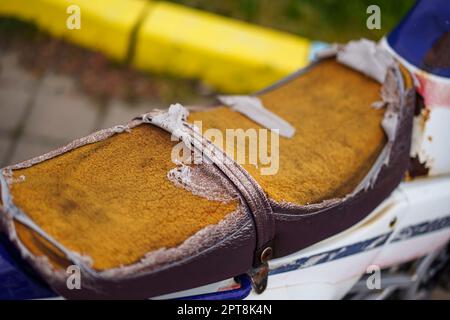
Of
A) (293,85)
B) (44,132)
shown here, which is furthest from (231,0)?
(293,85)

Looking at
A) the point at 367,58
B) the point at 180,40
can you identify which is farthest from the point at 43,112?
the point at 367,58

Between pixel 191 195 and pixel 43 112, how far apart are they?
207 centimetres

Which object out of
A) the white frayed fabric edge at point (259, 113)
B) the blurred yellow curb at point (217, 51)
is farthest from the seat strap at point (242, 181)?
the blurred yellow curb at point (217, 51)

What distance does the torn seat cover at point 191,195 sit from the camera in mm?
1178

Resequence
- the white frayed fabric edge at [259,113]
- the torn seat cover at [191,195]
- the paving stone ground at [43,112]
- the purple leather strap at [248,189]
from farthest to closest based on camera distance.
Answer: the paving stone ground at [43,112] → the white frayed fabric edge at [259,113] → the purple leather strap at [248,189] → the torn seat cover at [191,195]

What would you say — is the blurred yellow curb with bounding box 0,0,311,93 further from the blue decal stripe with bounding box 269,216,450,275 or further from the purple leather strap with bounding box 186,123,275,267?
the purple leather strap with bounding box 186,123,275,267

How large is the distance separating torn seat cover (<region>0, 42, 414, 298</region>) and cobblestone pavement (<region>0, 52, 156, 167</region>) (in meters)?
1.56

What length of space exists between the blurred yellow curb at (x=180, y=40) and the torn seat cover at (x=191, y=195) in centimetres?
159

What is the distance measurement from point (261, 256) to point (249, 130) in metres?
0.39

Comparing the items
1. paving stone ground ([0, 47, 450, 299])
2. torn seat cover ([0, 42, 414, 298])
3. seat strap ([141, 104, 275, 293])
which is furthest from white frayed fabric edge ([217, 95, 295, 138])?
paving stone ground ([0, 47, 450, 299])

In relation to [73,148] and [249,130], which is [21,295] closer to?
[73,148]

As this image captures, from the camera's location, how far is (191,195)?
4.40 feet

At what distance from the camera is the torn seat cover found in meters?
1.18

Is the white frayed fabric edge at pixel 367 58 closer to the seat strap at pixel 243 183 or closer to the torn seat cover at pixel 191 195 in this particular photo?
the torn seat cover at pixel 191 195
